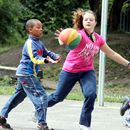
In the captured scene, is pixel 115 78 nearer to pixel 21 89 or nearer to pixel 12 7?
pixel 12 7

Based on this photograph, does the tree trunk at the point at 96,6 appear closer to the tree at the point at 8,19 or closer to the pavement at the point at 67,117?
the tree at the point at 8,19

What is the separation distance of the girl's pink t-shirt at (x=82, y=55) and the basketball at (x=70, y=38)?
0.07 meters

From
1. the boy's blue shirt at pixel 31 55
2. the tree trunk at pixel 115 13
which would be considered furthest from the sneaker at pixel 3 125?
the tree trunk at pixel 115 13

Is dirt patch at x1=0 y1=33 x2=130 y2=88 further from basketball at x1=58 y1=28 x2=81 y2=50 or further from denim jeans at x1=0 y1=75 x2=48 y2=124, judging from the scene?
basketball at x1=58 y1=28 x2=81 y2=50

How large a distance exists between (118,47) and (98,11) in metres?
4.68

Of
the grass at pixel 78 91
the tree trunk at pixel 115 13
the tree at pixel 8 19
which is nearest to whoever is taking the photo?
the grass at pixel 78 91

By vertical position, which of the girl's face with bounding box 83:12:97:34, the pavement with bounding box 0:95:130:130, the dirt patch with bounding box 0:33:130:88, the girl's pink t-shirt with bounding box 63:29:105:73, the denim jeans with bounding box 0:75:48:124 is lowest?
the dirt patch with bounding box 0:33:130:88

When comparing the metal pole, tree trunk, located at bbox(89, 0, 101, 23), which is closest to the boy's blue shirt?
the metal pole

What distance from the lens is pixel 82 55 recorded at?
265 inches

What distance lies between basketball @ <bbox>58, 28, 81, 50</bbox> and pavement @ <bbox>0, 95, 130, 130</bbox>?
4.47 ft

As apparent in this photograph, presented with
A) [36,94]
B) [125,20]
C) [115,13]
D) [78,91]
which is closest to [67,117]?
[36,94]

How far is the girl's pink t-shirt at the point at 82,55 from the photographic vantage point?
22.0ft

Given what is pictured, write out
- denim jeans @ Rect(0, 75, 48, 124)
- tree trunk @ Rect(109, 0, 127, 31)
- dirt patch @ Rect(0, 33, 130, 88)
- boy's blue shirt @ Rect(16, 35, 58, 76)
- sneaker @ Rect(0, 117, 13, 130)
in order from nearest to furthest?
boy's blue shirt @ Rect(16, 35, 58, 76), denim jeans @ Rect(0, 75, 48, 124), sneaker @ Rect(0, 117, 13, 130), dirt patch @ Rect(0, 33, 130, 88), tree trunk @ Rect(109, 0, 127, 31)

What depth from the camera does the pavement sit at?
7.63 m
